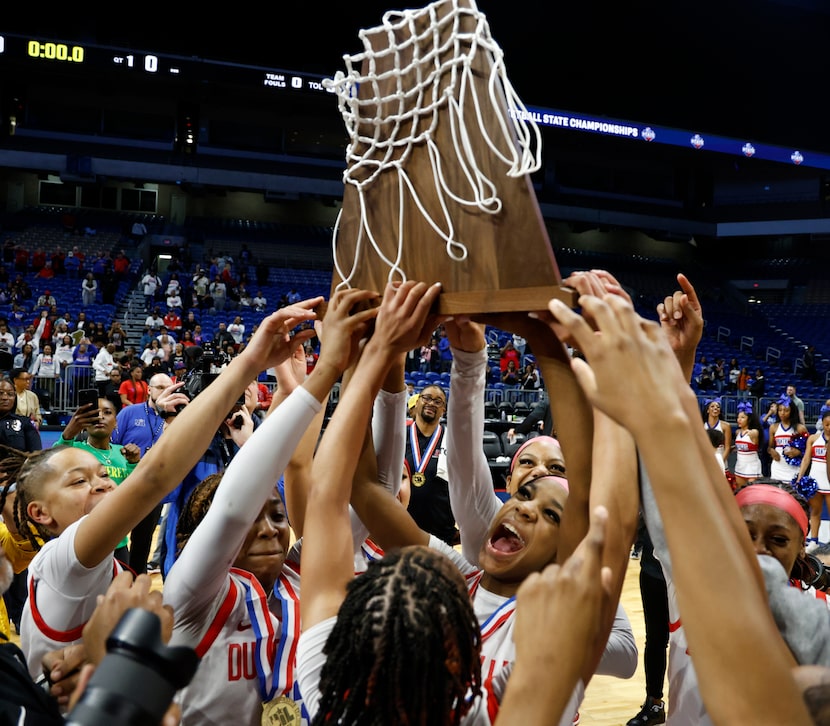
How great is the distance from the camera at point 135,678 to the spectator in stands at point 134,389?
27.7 feet

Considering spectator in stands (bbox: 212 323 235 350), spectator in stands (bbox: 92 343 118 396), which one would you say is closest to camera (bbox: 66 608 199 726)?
spectator in stands (bbox: 212 323 235 350)

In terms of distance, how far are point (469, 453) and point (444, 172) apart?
2.47 ft

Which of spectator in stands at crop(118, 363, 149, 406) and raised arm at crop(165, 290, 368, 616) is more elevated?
spectator in stands at crop(118, 363, 149, 406)

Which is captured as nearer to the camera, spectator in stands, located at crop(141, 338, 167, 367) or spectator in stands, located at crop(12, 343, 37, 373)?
spectator in stands, located at crop(12, 343, 37, 373)

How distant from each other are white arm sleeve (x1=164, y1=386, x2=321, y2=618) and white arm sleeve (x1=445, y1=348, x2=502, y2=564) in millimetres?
482

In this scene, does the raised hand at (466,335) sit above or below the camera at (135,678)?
above

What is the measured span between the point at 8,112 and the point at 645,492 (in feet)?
73.9

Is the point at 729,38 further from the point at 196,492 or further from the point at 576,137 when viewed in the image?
the point at 196,492

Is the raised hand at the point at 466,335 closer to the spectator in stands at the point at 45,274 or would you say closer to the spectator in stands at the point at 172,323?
the spectator in stands at the point at 172,323

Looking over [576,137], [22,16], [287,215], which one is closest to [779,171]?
[576,137]

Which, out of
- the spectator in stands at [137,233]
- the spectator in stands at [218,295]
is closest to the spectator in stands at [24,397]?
the spectator in stands at [218,295]

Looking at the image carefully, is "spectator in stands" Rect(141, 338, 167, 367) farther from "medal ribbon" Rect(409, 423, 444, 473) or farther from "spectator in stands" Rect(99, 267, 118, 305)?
"medal ribbon" Rect(409, 423, 444, 473)

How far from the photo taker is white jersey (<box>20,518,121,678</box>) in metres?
1.67

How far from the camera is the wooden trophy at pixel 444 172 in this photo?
4.72ft
